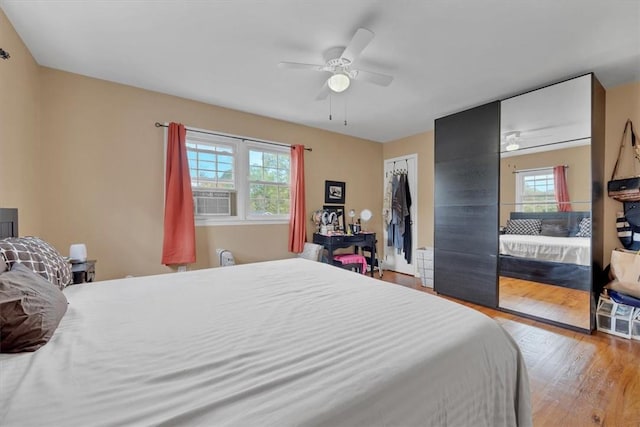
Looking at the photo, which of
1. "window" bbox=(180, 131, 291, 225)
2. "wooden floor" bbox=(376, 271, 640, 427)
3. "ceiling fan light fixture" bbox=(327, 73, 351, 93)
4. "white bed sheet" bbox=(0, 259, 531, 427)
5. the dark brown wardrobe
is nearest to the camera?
"white bed sheet" bbox=(0, 259, 531, 427)

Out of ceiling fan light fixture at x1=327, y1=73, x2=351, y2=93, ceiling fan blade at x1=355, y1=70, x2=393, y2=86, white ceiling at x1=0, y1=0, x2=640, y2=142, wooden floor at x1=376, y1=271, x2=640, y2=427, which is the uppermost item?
white ceiling at x1=0, y1=0, x2=640, y2=142

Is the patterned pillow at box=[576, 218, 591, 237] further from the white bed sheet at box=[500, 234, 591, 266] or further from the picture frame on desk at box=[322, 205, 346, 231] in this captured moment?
the picture frame on desk at box=[322, 205, 346, 231]

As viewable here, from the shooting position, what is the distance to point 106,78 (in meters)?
2.69

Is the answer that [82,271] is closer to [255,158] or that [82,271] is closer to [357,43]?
[255,158]

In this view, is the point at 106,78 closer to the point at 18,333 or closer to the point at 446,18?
the point at 18,333

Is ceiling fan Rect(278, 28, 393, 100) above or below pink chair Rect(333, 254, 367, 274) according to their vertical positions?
above

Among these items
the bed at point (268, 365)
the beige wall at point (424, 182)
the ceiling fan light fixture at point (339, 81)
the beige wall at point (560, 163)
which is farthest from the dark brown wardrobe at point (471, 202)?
the bed at point (268, 365)

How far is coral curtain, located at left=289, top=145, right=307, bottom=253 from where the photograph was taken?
390 centimetres

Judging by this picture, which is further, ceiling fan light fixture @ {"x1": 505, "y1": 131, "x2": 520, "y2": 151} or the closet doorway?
the closet doorway

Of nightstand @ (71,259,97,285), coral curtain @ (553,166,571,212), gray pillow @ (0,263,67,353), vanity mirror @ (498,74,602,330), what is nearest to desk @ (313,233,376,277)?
vanity mirror @ (498,74,602,330)

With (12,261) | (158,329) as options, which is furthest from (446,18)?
(12,261)

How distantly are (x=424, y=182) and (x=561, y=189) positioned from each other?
6.20ft

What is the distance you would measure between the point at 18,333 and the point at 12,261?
0.59m

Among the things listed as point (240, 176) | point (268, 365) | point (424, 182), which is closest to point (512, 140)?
point (424, 182)
